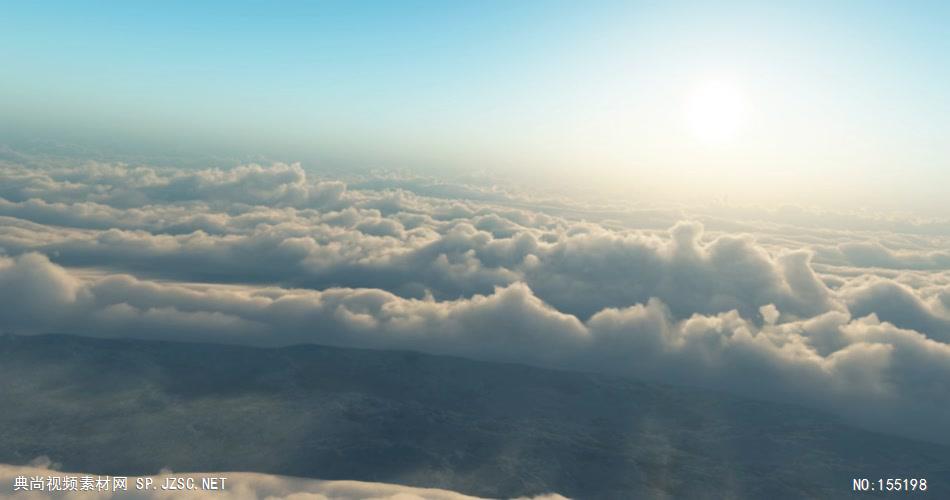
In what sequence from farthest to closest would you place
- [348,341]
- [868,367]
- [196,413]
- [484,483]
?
[348,341]
[868,367]
[196,413]
[484,483]

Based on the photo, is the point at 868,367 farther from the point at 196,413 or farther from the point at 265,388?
the point at 196,413

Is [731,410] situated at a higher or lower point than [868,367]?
lower

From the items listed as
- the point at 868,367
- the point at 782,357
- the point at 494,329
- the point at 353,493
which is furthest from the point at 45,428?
the point at 868,367

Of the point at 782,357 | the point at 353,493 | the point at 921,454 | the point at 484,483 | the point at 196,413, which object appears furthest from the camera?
the point at 782,357

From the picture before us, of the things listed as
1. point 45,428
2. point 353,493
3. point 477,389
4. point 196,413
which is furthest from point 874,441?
point 45,428

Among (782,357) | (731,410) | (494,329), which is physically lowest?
(731,410)

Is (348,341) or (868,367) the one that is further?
(348,341)
